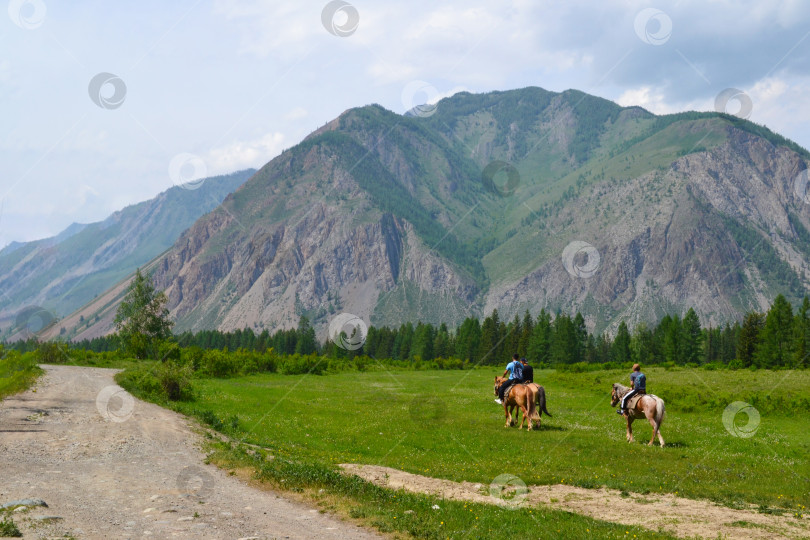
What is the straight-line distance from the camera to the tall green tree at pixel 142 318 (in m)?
72.6

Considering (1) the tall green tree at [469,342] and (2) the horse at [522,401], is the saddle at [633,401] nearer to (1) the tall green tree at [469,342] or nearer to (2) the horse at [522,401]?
(2) the horse at [522,401]

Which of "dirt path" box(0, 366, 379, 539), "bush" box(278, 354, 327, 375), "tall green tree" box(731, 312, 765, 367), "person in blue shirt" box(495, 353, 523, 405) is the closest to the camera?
"dirt path" box(0, 366, 379, 539)

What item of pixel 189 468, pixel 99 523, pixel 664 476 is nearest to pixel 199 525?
pixel 99 523

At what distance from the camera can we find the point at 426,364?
10850cm

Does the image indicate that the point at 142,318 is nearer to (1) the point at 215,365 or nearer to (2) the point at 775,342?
(1) the point at 215,365

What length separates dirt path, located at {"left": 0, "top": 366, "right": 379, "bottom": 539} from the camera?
495 inches

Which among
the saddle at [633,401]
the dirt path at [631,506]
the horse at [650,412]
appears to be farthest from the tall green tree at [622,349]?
the dirt path at [631,506]

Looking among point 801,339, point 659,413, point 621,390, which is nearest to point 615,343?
point 801,339

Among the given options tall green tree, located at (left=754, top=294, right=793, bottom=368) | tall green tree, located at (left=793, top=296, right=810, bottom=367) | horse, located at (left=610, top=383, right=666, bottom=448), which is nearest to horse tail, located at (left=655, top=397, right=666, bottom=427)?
horse, located at (left=610, top=383, right=666, bottom=448)

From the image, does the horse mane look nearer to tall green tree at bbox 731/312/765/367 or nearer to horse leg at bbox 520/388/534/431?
horse leg at bbox 520/388/534/431

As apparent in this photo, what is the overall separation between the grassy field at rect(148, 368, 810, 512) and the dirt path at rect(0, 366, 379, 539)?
13.1ft

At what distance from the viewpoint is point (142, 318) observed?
74312 mm

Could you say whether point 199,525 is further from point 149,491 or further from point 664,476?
point 664,476

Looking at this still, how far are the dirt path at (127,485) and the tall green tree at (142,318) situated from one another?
4712 centimetres
